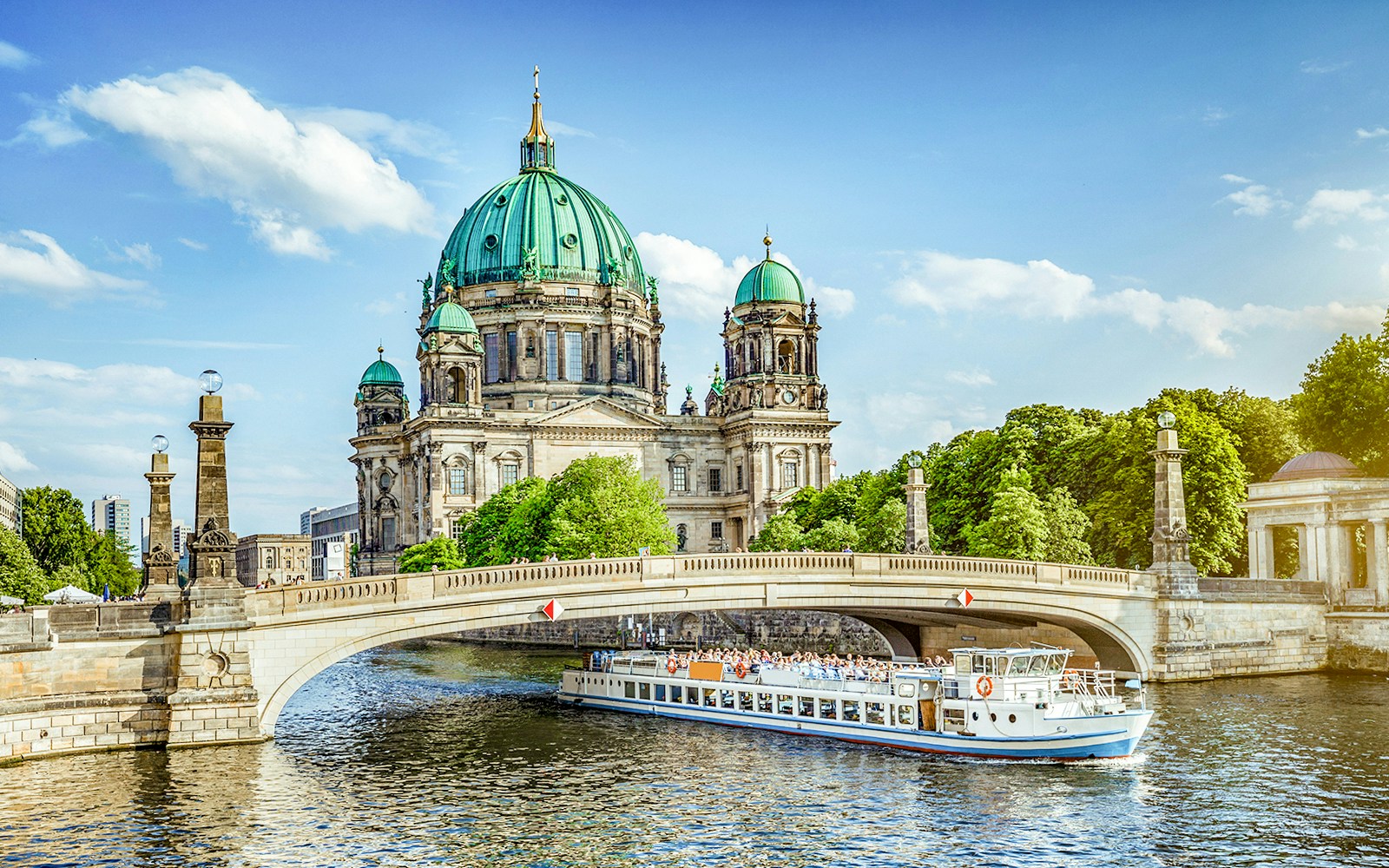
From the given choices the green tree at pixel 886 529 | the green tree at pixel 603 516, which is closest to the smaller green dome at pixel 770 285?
the green tree at pixel 603 516

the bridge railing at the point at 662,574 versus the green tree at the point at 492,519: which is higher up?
the green tree at the point at 492,519

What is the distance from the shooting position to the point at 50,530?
95.6 meters

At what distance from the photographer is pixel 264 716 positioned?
4144 centimetres

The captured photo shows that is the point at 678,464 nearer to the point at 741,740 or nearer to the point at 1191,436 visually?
the point at 1191,436

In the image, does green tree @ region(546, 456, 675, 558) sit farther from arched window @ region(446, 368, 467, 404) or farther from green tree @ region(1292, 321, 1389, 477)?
green tree @ region(1292, 321, 1389, 477)

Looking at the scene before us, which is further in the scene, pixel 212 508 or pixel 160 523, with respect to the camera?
pixel 160 523

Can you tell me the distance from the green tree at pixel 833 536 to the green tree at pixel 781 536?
2.48 m

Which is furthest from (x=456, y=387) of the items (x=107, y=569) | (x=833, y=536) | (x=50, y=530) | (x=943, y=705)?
(x=943, y=705)

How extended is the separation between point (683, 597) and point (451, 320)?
8075 cm

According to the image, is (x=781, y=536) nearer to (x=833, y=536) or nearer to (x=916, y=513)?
(x=833, y=536)

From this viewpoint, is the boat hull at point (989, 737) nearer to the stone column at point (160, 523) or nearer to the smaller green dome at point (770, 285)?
the stone column at point (160, 523)

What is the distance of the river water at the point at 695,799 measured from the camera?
30688mm

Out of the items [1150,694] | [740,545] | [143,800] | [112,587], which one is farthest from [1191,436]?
[112,587]

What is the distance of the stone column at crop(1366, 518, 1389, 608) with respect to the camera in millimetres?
60406
